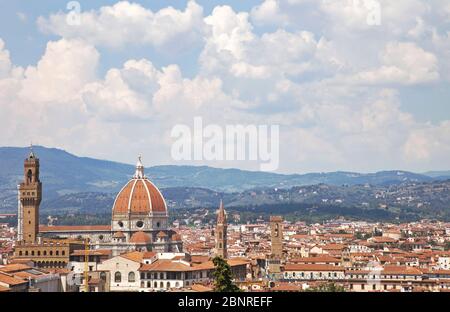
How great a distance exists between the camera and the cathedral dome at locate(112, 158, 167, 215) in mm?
62594

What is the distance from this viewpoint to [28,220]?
60.3 m

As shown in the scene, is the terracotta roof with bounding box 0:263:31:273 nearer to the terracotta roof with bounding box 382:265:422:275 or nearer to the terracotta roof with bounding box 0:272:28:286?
the terracotta roof with bounding box 0:272:28:286

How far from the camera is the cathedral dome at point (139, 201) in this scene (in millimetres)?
62594

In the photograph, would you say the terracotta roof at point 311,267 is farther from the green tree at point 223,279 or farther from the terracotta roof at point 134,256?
the green tree at point 223,279

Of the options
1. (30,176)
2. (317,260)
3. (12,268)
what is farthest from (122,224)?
(12,268)

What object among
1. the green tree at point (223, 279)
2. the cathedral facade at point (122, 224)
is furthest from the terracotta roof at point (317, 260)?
the green tree at point (223, 279)

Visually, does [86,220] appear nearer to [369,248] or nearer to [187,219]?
[187,219]

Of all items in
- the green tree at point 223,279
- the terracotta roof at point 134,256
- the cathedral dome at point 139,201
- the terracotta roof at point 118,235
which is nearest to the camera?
the green tree at point 223,279

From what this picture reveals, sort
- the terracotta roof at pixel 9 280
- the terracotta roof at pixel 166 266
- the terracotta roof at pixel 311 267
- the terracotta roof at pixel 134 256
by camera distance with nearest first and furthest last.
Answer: the terracotta roof at pixel 9 280, the terracotta roof at pixel 166 266, the terracotta roof at pixel 134 256, the terracotta roof at pixel 311 267

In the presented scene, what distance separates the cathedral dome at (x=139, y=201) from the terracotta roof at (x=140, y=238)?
109 inches

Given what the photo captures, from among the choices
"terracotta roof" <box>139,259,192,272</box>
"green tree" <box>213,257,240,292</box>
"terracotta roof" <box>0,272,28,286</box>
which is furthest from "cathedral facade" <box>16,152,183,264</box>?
"green tree" <box>213,257,240,292</box>

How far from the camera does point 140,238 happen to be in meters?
59.0

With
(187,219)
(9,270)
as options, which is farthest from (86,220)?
(9,270)
